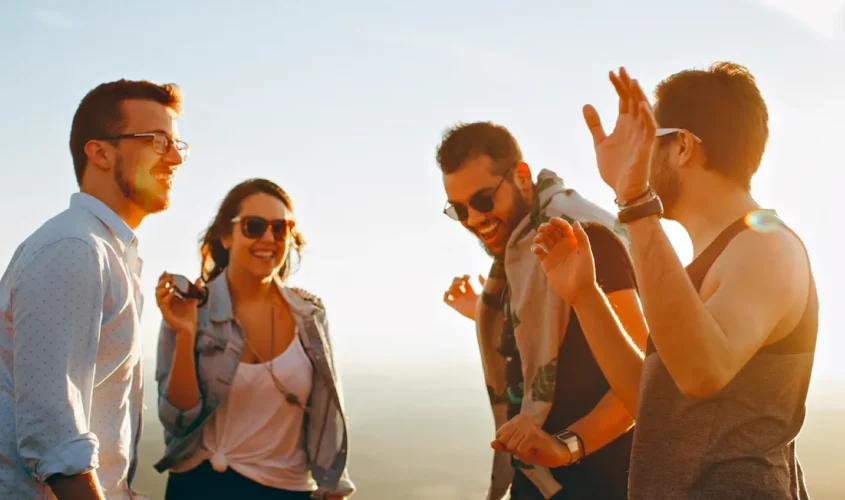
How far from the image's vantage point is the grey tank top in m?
2.10

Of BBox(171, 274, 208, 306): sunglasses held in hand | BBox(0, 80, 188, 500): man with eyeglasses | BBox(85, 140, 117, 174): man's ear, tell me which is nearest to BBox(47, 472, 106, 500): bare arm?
BBox(0, 80, 188, 500): man with eyeglasses

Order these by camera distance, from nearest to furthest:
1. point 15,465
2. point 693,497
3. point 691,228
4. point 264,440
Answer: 1. point 693,497
2. point 691,228
3. point 15,465
4. point 264,440

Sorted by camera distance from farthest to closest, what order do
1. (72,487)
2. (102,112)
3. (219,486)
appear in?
1. (219,486)
2. (102,112)
3. (72,487)

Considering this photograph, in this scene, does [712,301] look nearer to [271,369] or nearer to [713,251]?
[713,251]

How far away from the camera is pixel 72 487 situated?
99.3 inches

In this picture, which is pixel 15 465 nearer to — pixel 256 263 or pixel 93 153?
pixel 93 153

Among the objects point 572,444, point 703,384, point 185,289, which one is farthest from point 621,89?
point 185,289

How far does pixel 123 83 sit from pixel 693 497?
8.77ft

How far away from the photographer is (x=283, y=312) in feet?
17.7

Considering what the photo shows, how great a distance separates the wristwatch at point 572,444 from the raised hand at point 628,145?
120cm

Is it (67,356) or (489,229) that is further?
(489,229)

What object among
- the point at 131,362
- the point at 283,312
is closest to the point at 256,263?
the point at 283,312

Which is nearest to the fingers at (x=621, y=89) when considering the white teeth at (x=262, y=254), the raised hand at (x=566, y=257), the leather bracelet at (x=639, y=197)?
the leather bracelet at (x=639, y=197)

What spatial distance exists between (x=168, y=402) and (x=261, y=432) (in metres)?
0.55
